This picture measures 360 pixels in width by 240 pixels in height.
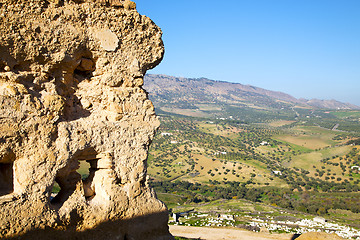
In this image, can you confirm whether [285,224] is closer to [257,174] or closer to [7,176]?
[7,176]

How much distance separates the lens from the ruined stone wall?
5168mm

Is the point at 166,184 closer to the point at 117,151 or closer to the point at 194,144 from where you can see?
the point at 194,144

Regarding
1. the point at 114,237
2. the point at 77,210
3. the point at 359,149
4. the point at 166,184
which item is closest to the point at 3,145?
the point at 77,210

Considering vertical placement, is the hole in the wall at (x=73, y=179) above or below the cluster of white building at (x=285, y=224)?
above

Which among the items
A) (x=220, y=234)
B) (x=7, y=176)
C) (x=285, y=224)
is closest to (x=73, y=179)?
(x=7, y=176)

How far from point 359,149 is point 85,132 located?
82.6 metres

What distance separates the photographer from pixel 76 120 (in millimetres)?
5938

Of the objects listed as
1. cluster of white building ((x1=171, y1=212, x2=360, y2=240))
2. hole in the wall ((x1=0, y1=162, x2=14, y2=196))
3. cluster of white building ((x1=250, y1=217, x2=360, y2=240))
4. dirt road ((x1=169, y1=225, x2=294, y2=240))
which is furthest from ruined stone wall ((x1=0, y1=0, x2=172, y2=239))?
cluster of white building ((x1=250, y1=217, x2=360, y2=240))

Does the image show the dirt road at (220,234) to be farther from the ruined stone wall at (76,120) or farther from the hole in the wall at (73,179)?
the hole in the wall at (73,179)

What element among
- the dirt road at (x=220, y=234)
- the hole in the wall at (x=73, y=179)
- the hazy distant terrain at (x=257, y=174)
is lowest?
the hazy distant terrain at (x=257, y=174)

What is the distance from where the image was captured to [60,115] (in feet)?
18.6

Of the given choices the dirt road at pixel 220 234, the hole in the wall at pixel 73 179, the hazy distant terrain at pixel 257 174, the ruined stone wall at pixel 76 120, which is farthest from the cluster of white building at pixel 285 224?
the hole in the wall at pixel 73 179

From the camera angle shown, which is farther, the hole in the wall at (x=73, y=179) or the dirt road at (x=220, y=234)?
the dirt road at (x=220, y=234)

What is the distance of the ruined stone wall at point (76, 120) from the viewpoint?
17.0 feet
